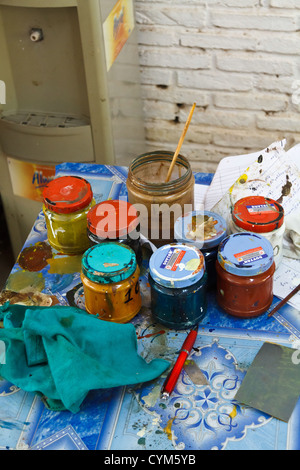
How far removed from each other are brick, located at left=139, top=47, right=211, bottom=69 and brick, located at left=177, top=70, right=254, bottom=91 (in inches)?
1.3

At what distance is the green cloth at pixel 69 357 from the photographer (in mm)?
1037

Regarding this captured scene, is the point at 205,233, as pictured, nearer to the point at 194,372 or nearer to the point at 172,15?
the point at 194,372

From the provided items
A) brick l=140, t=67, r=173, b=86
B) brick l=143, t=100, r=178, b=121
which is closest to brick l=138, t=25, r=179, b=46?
brick l=140, t=67, r=173, b=86

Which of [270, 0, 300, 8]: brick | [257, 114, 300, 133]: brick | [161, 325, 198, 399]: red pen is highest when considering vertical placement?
[270, 0, 300, 8]: brick

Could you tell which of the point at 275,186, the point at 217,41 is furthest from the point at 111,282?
the point at 217,41

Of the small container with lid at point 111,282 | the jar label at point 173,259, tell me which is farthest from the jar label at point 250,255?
the small container with lid at point 111,282

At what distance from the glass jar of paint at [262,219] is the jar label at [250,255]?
8 centimetres

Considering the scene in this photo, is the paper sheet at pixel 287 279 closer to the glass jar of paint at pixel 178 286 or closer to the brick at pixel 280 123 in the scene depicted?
the glass jar of paint at pixel 178 286

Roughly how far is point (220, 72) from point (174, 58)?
7.5 inches

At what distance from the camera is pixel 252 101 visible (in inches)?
87.6

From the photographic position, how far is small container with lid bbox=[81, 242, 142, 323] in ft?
3.77

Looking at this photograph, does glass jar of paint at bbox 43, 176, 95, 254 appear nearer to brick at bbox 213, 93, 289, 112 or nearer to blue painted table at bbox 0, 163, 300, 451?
blue painted table at bbox 0, 163, 300, 451

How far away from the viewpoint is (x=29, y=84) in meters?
1.97
